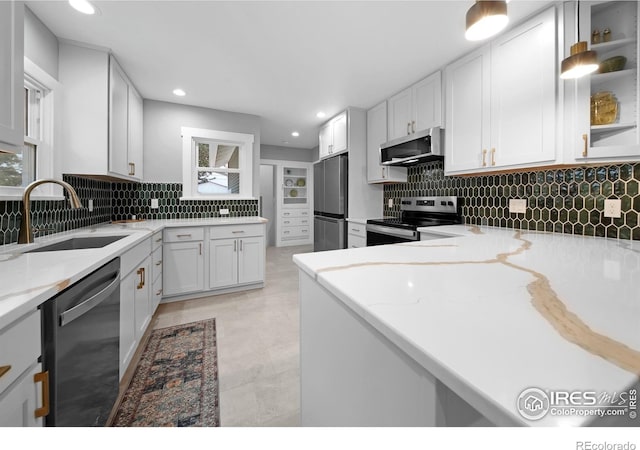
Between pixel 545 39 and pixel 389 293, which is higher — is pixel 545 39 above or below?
above

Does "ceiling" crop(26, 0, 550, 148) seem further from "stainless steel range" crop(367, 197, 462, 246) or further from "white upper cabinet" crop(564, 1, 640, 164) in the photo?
"stainless steel range" crop(367, 197, 462, 246)

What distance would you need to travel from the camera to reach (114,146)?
2.49 m

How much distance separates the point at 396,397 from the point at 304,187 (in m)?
6.33

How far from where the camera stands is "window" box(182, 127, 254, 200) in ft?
11.7

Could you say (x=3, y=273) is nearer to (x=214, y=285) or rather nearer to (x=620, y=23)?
(x=214, y=285)

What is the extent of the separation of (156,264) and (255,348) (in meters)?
1.35

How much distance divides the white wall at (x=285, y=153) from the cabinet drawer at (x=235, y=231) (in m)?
3.32

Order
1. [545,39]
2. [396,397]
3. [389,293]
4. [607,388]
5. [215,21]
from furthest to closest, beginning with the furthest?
[215,21] → [545,39] → [389,293] → [396,397] → [607,388]

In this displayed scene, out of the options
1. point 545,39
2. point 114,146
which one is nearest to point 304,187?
point 114,146

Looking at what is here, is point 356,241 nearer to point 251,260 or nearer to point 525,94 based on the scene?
point 251,260

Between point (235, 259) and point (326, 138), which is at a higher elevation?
point (326, 138)

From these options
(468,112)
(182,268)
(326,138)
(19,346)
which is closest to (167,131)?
(182,268)

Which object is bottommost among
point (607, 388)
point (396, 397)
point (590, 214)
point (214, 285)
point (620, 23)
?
point (214, 285)

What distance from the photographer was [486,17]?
1096mm
